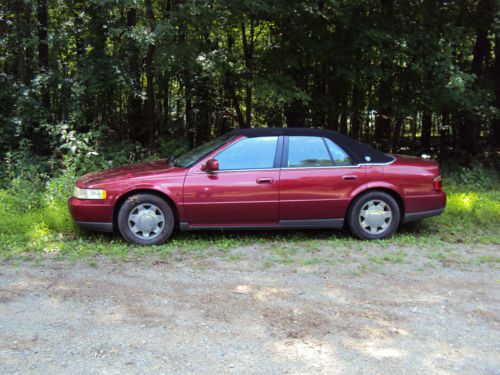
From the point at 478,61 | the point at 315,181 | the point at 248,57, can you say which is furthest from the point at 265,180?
the point at 478,61

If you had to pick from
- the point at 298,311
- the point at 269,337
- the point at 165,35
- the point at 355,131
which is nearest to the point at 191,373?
the point at 269,337

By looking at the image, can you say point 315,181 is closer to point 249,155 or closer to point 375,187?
point 375,187

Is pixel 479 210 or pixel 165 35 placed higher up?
pixel 165 35

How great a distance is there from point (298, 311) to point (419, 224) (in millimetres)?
3876

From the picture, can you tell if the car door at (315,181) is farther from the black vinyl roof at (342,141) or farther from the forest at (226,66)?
the forest at (226,66)

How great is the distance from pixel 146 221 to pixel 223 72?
5.69 metres

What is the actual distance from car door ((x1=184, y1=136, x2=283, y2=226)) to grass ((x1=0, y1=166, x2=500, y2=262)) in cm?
36

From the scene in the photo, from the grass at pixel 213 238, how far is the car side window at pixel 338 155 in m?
1.08

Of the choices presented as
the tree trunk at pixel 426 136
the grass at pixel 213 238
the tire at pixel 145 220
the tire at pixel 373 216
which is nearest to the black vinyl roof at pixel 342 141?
the tire at pixel 373 216

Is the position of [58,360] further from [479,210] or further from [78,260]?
[479,210]

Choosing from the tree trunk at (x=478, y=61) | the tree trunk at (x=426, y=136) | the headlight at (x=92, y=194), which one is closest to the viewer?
the headlight at (x=92, y=194)

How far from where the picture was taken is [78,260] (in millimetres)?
5711

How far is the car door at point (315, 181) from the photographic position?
6.36 meters

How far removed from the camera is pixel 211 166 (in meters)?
6.21
